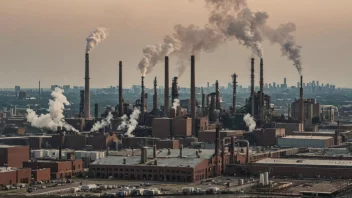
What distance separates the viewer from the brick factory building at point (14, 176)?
201 feet

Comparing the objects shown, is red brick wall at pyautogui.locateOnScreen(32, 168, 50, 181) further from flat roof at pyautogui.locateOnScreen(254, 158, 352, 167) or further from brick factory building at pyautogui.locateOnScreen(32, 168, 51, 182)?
flat roof at pyautogui.locateOnScreen(254, 158, 352, 167)

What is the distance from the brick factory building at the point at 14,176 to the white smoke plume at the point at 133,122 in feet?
95.4

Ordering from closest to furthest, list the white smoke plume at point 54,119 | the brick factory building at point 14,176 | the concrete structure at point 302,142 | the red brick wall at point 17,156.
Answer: the brick factory building at point 14,176 → the red brick wall at point 17,156 → the concrete structure at point 302,142 → the white smoke plume at point 54,119

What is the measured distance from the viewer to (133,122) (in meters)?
95.4

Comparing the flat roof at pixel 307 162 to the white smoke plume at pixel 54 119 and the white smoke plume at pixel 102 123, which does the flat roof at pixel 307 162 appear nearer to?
the white smoke plume at pixel 102 123

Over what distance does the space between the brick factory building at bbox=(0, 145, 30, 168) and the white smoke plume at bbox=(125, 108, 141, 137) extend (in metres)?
21.6

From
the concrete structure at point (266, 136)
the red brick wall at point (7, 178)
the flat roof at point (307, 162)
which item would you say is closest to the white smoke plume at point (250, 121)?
the concrete structure at point (266, 136)

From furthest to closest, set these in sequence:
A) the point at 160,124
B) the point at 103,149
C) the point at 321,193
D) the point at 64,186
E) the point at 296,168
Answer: the point at 160,124 → the point at 103,149 → the point at 296,168 → the point at 64,186 → the point at 321,193

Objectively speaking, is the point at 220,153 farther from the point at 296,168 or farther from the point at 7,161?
the point at 7,161

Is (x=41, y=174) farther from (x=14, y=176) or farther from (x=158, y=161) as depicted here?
(x=158, y=161)

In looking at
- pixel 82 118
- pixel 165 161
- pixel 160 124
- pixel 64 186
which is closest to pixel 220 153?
pixel 165 161

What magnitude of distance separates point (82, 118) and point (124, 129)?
6.77 m

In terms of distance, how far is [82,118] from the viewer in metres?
99.8

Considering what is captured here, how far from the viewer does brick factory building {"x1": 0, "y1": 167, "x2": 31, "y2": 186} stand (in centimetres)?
6115
